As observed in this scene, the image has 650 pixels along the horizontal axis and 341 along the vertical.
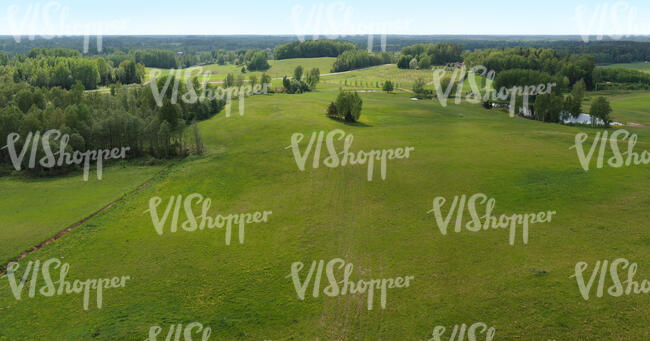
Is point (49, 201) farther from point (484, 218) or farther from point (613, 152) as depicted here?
point (613, 152)

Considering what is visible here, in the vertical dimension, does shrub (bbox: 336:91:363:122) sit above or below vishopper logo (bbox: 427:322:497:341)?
above

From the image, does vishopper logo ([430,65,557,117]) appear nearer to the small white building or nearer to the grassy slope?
the small white building

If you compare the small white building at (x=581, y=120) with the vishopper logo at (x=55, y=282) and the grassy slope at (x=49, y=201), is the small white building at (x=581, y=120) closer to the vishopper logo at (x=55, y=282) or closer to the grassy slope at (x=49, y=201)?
the grassy slope at (x=49, y=201)

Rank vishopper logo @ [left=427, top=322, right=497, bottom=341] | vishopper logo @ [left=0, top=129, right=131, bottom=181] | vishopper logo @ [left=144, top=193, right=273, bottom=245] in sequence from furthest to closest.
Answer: vishopper logo @ [left=0, top=129, right=131, bottom=181] → vishopper logo @ [left=144, top=193, right=273, bottom=245] → vishopper logo @ [left=427, top=322, right=497, bottom=341]

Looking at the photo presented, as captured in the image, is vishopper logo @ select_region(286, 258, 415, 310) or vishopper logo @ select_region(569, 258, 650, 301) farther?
vishopper logo @ select_region(286, 258, 415, 310)

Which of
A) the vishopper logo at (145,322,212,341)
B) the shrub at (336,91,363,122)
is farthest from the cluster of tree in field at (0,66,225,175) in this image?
the vishopper logo at (145,322,212,341)
